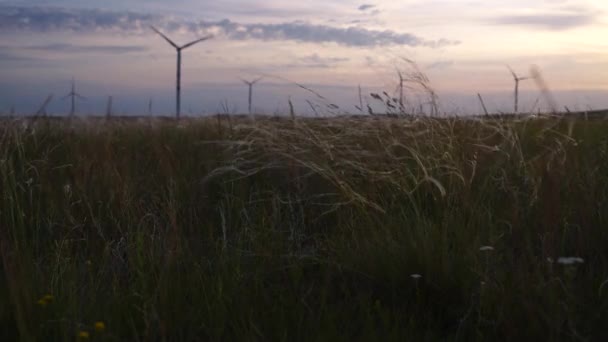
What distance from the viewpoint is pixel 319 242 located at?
5023 millimetres

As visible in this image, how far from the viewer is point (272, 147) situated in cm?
655

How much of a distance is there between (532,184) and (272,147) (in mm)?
2186

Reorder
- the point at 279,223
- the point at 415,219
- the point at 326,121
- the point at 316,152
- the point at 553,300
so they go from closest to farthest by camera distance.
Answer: the point at 553,300 → the point at 415,219 → the point at 279,223 → the point at 316,152 → the point at 326,121

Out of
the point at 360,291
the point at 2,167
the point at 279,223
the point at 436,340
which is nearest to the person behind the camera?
the point at 436,340

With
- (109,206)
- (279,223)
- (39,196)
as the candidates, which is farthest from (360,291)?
(39,196)

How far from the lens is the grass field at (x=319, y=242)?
3.39 metres

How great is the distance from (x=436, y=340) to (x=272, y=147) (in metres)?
3.40

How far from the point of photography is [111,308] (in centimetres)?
359

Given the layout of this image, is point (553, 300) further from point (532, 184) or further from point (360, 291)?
point (532, 184)

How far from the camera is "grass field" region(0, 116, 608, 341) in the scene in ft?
11.1

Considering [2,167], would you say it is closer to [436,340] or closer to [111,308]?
[111,308]

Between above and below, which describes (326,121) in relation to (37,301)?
above

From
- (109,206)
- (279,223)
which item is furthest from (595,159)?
(109,206)

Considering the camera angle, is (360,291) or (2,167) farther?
(2,167)
